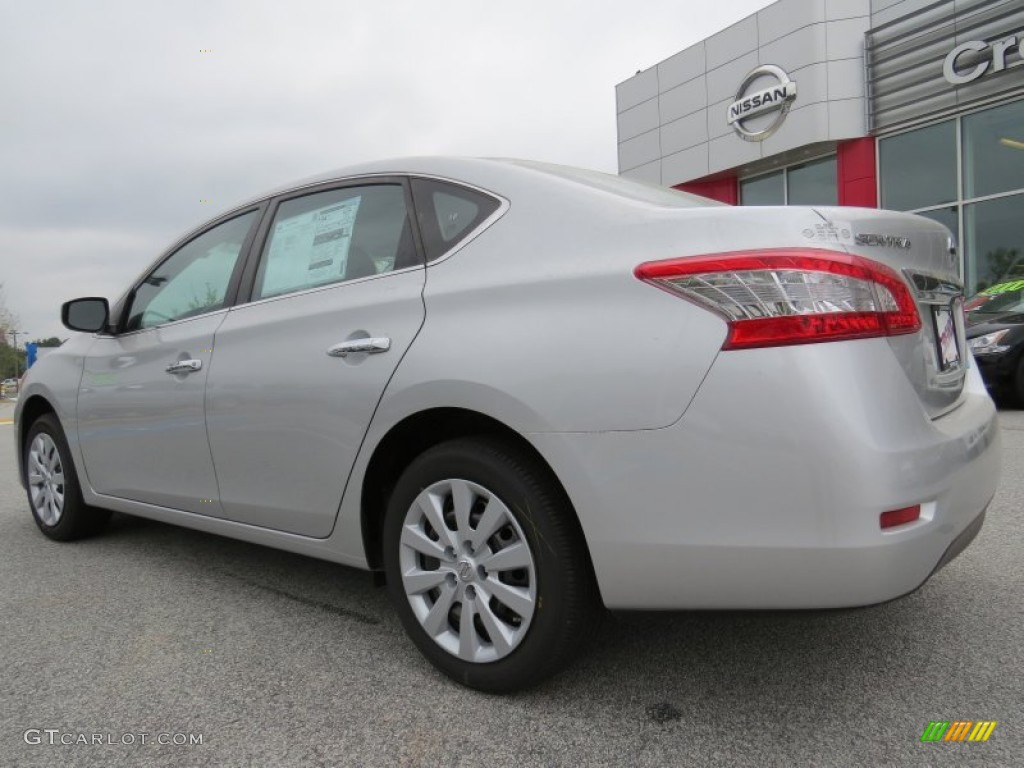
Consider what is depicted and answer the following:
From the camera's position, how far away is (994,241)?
12.8m

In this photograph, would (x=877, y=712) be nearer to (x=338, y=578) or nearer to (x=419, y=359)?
(x=419, y=359)

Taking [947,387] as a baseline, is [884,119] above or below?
above

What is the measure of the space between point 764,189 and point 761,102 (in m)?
1.90

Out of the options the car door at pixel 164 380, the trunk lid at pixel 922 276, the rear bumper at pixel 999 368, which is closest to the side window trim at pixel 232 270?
the car door at pixel 164 380

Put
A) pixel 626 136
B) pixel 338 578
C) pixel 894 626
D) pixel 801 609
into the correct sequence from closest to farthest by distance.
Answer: pixel 801 609, pixel 894 626, pixel 338 578, pixel 626 136

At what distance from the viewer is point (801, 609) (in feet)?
5.20

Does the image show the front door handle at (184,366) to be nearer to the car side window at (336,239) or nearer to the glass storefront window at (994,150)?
the car side window at (336,239)

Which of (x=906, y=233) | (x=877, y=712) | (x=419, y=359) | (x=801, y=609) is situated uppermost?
(x=906, y=233)

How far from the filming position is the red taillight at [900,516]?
59.5 inches

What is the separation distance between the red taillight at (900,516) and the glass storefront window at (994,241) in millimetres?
12810

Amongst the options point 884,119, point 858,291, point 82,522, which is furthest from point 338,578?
point 884,119

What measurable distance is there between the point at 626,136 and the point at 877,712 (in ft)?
61.0

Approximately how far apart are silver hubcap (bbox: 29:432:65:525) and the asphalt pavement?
1.09 meters
